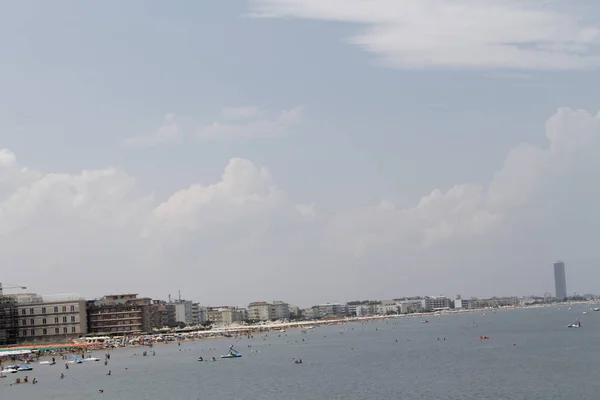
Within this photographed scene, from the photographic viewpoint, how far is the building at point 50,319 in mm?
159625

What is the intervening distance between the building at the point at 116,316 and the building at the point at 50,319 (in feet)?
27.3

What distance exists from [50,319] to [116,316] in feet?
59.3

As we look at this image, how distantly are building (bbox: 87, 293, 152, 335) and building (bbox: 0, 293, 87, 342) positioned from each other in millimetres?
8325

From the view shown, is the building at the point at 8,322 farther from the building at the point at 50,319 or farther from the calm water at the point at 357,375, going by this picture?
the calm water at the point at 357,375

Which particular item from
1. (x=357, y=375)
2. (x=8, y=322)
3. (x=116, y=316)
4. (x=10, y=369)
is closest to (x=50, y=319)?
(x=8, y=322)

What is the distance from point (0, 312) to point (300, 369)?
278ft

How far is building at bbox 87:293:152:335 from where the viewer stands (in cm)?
17300

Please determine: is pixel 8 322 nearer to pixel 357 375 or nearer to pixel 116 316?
pixel 116 316

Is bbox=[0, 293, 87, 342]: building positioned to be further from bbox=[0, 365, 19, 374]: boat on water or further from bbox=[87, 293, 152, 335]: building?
bbox=[0, 365, 19, 374]: boat on water

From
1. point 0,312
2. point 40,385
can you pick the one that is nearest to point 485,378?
point 40,385

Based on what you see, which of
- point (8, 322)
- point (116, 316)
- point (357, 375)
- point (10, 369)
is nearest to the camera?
point (357, 375)

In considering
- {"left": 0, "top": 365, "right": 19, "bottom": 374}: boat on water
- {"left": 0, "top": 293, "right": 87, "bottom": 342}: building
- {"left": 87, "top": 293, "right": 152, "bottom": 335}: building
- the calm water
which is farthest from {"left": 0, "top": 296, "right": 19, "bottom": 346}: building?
{"left": 0, "top": 365, "right": 19, "bottom": 374}: boat on water

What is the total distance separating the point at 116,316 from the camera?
6890 inches

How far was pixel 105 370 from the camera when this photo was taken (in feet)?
349
